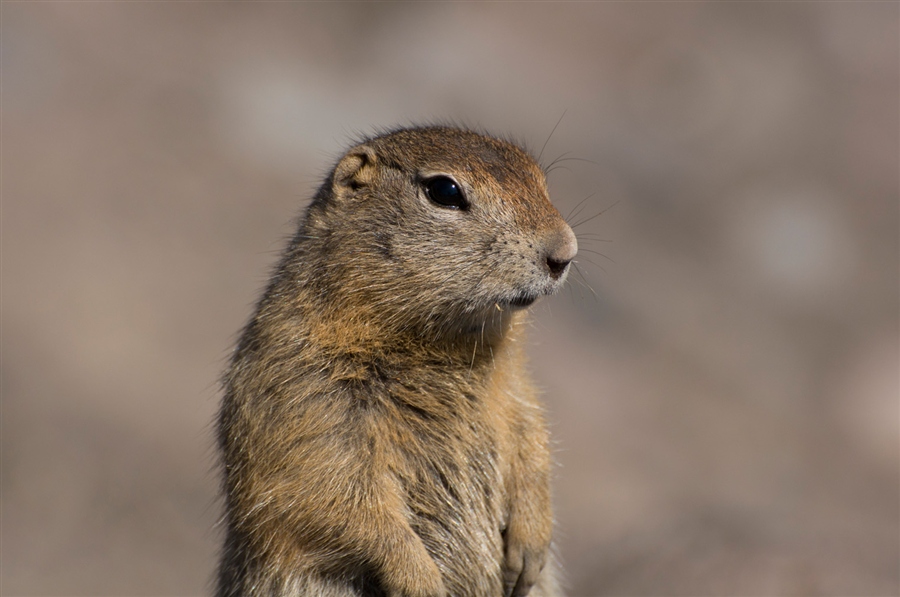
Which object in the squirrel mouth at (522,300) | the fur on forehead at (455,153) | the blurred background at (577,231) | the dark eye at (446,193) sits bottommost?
the blurred background at (577,231)

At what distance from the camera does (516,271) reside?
12.6 ft

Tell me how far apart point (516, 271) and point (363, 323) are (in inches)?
26.9

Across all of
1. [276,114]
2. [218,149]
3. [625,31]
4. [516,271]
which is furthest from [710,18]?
[516,271]

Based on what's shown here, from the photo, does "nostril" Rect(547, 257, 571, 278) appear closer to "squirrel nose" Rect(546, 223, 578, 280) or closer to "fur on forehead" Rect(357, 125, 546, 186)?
"squirrel nose" Rect(546, 223, 578, 280)

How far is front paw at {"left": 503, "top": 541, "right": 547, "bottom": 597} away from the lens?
4324 millimetres

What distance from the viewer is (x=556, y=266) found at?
151 inches

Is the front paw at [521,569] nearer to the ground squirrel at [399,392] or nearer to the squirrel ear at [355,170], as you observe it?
the ground squirrel at [399,392]

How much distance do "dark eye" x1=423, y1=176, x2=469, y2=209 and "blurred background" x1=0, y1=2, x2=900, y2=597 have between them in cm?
412

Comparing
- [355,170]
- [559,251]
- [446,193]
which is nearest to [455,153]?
[446,193]

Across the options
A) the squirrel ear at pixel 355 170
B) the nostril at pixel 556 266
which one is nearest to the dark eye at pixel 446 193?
the squirrel ear at pixel 355 170

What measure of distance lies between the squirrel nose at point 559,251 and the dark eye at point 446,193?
445 mm

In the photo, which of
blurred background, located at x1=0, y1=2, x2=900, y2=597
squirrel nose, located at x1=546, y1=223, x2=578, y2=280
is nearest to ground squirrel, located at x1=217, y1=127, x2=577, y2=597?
squirrel nose, located at x1=546, y1=223, x2=578, y2=280

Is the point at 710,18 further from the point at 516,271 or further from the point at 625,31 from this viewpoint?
the point at 516,271

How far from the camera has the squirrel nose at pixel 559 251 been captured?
149 inches
